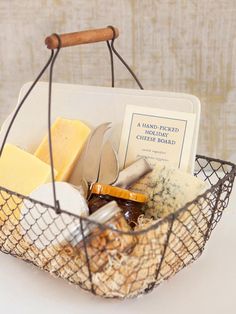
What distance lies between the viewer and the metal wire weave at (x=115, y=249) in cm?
56

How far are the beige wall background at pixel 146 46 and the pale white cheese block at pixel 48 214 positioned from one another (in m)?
0.37

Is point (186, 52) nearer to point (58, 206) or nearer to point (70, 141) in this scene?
point (70, 141)

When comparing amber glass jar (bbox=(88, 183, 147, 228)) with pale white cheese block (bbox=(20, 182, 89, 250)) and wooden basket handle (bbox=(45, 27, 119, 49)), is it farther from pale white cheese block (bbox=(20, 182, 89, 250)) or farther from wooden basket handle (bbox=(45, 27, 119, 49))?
wooden basket handle (bbox=(45, 27, 119, 49))

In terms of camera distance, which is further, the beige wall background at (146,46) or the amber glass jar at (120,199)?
the beige wall background at (146,46)

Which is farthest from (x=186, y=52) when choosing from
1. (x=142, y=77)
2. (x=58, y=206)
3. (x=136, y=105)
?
(x=58, y=206)

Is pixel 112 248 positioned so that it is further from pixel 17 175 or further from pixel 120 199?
Result: pixel 17 175

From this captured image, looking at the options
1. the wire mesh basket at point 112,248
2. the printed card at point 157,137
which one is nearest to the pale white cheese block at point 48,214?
the wire mesh basket at point 112,248

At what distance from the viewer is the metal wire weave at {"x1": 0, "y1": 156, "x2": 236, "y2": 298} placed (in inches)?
22.2

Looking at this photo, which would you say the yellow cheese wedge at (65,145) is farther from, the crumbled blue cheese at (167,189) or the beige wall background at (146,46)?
the beige wall background at (146,46)

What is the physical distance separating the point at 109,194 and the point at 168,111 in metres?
0.15

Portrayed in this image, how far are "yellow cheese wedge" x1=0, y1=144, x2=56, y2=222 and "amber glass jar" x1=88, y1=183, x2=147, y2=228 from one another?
2.9 inches

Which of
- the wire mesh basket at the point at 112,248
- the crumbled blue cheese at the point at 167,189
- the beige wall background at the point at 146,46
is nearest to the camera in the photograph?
the wire mesh basket at the point at 112,248

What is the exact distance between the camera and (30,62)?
0.96 m

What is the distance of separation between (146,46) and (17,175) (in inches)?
13.8
